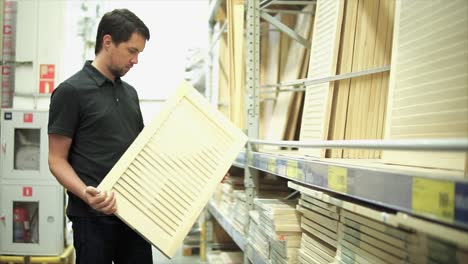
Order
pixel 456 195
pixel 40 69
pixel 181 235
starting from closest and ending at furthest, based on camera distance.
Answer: pixel 456 195
pixel 181 235
pixel 40 69

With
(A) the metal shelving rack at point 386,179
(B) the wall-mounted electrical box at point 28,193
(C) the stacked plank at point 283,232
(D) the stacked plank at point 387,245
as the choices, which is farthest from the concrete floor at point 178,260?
(D) the stacked plank at point 387,245

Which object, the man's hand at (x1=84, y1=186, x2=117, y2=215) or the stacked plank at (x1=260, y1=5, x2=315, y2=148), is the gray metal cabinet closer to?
the stacked plank at (x1=260, y1=5, x2=315, y2=148)

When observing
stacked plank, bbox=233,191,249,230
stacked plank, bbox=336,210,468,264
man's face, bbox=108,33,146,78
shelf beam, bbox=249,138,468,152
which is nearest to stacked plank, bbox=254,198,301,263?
stacked plank, bbox=336,210,468,264

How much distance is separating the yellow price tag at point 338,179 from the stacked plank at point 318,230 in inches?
11.4

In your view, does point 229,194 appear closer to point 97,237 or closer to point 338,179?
point 97,237

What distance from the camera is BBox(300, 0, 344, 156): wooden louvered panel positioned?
6.40 ft

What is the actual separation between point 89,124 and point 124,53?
39 centimetres

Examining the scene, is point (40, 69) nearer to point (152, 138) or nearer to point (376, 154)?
point (152, 138)

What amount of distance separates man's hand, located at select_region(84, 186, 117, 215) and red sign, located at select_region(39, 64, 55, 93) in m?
3.07

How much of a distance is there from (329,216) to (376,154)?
35 cm

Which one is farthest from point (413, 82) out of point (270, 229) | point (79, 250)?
point (79, 250)

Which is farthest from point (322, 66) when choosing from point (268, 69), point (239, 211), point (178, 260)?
point (178, 260)

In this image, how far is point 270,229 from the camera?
214 cm

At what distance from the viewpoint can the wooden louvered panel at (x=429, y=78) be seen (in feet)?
3.86
